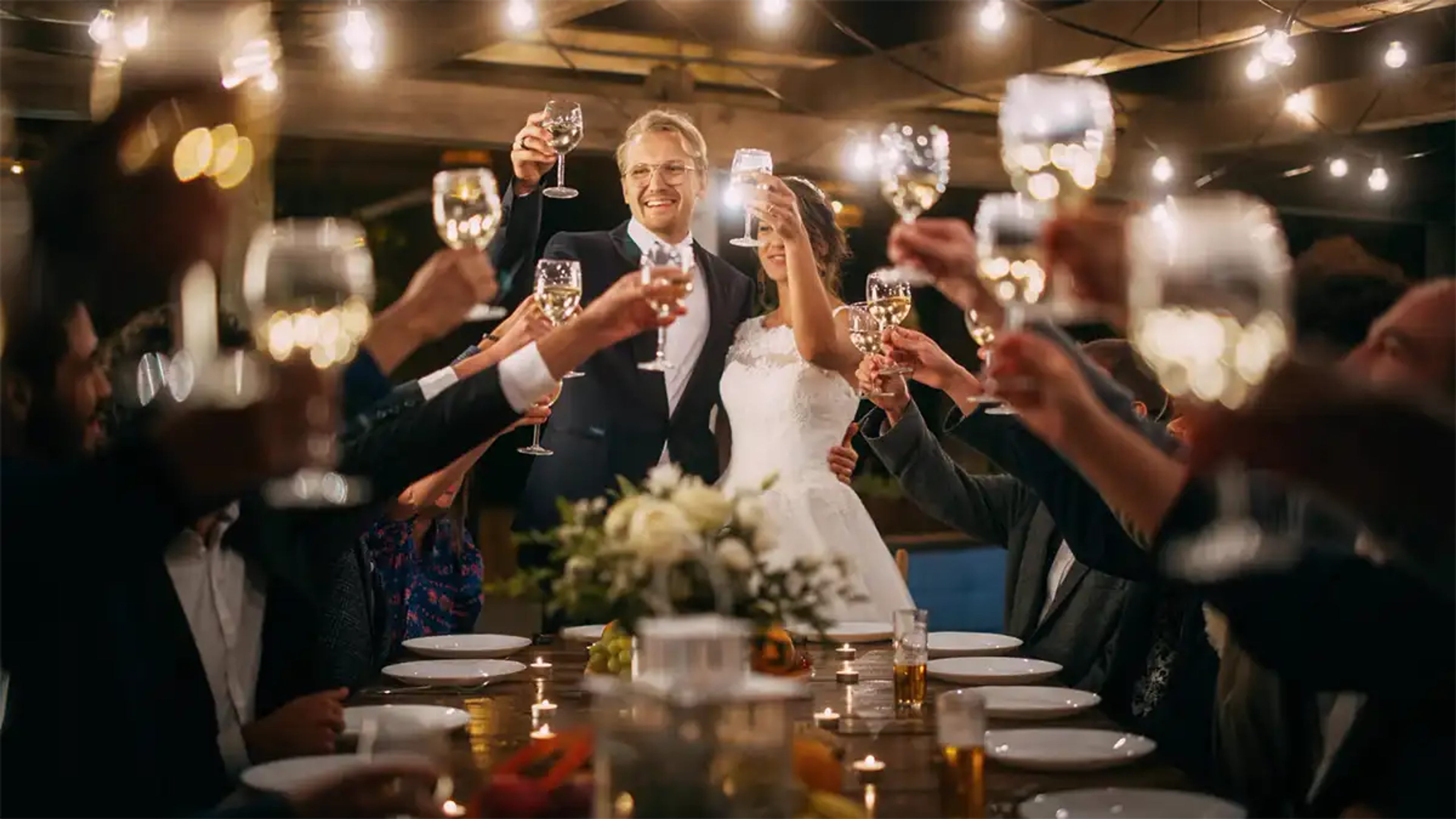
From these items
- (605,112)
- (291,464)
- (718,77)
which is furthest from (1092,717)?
(718,77)

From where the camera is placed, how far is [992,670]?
2775 mm

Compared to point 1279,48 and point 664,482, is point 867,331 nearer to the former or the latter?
point 664,482

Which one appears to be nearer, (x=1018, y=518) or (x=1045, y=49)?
(x=1018, y=518)

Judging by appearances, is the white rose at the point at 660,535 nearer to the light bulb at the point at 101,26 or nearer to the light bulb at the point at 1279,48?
the light bulb at the point at 101,26

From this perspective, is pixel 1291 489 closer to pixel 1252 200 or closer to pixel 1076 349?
pixel 1076 349

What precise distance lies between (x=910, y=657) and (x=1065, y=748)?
0.44 metres

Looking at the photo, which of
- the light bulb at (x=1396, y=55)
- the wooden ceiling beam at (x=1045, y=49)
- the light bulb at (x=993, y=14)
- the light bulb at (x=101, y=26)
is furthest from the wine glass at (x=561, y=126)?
the light bulb at (x=1396, y=55)

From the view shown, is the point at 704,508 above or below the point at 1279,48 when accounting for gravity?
below

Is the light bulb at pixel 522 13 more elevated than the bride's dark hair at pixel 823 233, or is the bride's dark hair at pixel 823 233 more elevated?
the light bulb at pixel 522 13

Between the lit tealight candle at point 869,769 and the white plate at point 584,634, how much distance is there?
4.06 feet

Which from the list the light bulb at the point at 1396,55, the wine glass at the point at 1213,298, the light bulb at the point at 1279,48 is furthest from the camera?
the light bulb at the point at 1396,55

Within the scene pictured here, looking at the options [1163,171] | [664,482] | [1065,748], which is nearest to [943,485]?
[1065,748]

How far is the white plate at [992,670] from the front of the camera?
2.73 m

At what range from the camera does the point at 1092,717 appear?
2.39 metres
